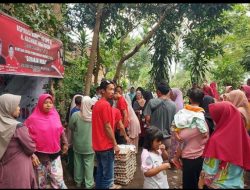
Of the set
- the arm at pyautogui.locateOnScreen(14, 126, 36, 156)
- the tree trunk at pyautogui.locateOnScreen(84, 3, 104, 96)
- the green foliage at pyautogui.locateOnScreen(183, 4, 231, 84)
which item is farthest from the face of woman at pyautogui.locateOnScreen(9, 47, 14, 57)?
the green foliage at pyautogui.locateOnScreen(183, 4, 231, 84)

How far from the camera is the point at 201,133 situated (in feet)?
11.1

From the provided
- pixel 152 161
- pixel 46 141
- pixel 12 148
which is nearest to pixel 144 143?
pixel 152 161

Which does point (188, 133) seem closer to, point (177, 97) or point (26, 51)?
point (26, 51)

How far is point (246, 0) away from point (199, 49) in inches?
294

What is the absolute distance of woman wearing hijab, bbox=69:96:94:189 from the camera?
4.76 metres

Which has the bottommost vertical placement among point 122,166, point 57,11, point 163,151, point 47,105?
point 122,166

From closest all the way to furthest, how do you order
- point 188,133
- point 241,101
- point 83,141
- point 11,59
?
point 188,133, point 241,101, point 11,59, point 83,141

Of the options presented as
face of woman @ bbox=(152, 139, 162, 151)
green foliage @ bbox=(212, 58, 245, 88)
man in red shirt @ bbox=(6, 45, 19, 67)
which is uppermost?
green foliage @ bbox=(212, 58, 245, 88)

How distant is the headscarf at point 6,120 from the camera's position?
3088 mm

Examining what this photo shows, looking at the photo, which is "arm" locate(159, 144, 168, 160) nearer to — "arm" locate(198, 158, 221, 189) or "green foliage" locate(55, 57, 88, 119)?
"arm" locate(198, 158, 221, 189)

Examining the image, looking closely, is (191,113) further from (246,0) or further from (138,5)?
(138,5)

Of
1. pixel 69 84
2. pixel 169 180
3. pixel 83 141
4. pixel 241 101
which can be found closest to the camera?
pixel 241 101

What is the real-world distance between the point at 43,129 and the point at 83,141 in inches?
48.2

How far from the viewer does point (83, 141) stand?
15.8ft
